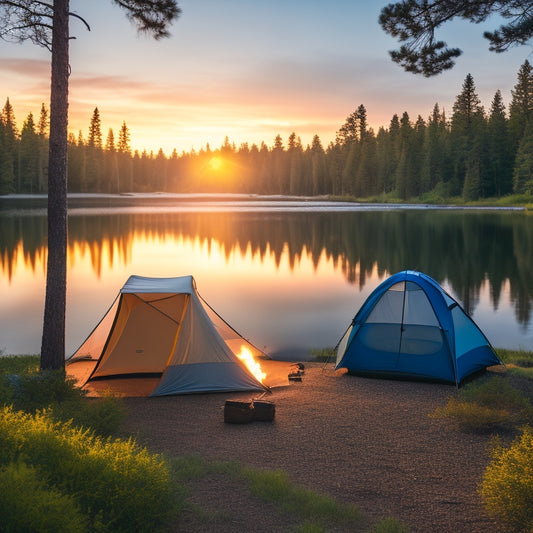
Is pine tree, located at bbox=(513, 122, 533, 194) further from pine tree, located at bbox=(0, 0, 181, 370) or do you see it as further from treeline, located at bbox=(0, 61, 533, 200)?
pine tree, located at bbox=(0, 0, 181, 370)

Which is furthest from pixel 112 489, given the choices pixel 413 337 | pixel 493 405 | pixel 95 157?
pixel 95 157

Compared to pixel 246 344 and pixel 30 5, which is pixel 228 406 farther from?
pixel 30 5

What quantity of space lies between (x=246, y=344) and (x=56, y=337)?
3.65 m

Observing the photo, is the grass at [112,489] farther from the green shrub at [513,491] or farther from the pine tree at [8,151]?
the pine tree at [8,151]

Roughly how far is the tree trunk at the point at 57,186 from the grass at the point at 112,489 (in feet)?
12.1

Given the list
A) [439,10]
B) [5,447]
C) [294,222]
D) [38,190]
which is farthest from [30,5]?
[38,190]

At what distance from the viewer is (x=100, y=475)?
4.76 meters

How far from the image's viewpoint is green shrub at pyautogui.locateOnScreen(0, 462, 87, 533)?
390cm

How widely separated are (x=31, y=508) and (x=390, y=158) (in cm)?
9977

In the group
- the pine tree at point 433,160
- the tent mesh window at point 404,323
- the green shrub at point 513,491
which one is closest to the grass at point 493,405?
the tent mesh window at point 404,323

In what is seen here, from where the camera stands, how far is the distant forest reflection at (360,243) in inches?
1002

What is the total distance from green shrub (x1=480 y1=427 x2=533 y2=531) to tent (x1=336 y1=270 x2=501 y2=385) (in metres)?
4.42

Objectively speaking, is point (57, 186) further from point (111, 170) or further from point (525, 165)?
point (111, 170)

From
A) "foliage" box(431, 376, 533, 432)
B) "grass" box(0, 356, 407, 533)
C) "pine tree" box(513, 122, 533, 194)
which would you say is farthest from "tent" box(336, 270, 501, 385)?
"pine tree" box(513, 122, 533, 194)
